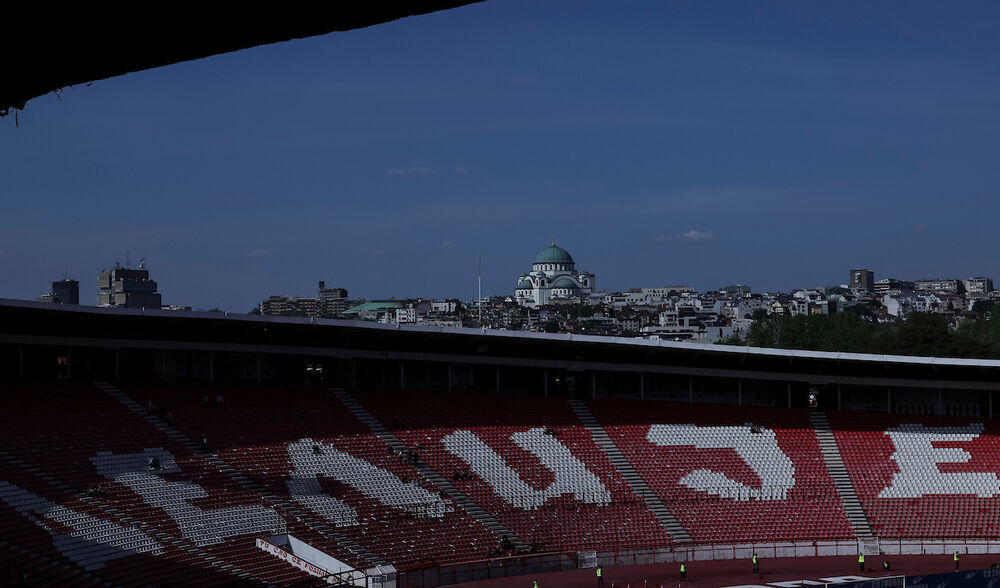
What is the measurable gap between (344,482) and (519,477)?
831 cm

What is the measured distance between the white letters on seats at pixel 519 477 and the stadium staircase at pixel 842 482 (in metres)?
11.2

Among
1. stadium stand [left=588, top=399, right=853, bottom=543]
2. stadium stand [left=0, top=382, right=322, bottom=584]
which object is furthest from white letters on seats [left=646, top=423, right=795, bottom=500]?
stadium stand [left=0, top=382, right=322, bottom=584]

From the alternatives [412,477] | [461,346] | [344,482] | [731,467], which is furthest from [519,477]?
[731,467]

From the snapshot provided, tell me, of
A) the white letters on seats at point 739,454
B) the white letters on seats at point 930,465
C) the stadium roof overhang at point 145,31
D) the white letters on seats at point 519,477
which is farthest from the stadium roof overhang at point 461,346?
the stadium roof overhang at point 145,31

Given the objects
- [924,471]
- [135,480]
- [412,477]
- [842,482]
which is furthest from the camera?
[924,471]

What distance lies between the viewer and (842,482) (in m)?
53.0

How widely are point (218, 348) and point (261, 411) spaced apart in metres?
4.27

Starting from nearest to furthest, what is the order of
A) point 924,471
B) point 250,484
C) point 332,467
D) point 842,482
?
point 250,484 → point 332,467 → point 842,482 → point 924,471

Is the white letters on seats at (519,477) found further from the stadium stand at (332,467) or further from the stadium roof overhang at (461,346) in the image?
the stadium roof overhang at (461,346)

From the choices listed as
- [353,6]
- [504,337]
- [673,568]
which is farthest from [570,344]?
[353,6]

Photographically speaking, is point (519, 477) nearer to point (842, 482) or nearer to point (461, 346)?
point (461, 346)

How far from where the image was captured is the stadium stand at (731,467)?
49.7 metres

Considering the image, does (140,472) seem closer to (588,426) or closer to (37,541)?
(37,541)

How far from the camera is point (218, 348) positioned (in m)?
52.4
